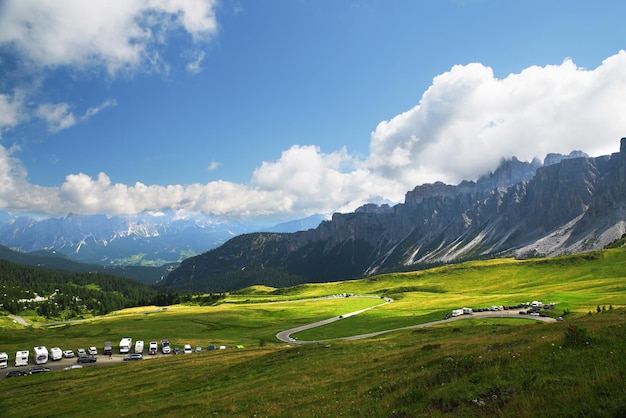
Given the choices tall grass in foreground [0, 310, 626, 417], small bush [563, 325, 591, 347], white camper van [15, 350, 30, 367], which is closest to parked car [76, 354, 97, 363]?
white camper van [15, 350, 30, 367]

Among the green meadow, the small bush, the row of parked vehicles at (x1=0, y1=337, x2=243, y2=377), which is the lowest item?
the row of parked vehicles at (x1=0, y1=337, x2=243, y2=377)

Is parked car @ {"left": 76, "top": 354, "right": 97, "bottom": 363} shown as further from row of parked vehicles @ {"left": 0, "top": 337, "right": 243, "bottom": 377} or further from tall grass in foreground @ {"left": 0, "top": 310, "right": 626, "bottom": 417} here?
tall grass in foreground @ {"left": 0, "top": 310, "right": 626, "bottom": 417}

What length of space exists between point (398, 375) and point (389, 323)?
8419 centimetres

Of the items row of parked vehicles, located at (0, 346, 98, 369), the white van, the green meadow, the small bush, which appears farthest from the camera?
the white van

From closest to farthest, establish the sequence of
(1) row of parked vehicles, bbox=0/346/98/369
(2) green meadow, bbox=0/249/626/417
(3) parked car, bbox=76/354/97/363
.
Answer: (2) green meadow, bbox=0/249/626/417 → (3) parked car, bbox=76/354/97/363 → (1) row of parked vehicles, bbox=0/346/98/369

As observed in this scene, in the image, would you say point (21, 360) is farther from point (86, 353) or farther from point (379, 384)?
point (379, 384)

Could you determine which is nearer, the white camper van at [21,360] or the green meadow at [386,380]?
the green meadow at [386,380]

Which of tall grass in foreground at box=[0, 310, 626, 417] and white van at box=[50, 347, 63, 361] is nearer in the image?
tall grass in foreground at box=[0, 310, 626, 417]

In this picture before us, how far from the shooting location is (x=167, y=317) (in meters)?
166

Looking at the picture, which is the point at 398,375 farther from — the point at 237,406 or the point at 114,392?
the point at 114,392

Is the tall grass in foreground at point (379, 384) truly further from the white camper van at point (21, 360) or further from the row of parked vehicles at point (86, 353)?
the white camper van at point (21, 360)

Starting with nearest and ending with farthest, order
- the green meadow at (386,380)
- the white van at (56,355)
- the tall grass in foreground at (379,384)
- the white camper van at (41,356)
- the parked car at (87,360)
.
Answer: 1. the tall grass in foreground at (379,384)
2. the green meadow at (386,380)
3. the parked car at (87,360)
4. the white camper van at (41,356)
5. the white van at (56,355)

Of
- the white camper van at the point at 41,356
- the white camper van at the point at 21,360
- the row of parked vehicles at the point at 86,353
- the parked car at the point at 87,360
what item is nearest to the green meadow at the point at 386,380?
the row of parked vehicles at the point at 86,353

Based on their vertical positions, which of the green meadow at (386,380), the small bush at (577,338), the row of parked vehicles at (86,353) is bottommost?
the row of parked vehicles at (86,353)
